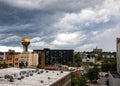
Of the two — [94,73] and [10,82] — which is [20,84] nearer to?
[10,82]

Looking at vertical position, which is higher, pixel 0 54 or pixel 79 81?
pixel 0 54

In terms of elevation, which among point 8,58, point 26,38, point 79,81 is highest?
point 26,38

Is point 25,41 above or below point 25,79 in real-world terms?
above

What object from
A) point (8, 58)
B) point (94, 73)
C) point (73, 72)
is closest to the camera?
point (73, 72)

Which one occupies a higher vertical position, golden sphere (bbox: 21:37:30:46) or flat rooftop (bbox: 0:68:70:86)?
golden sphere (bbox: 21:37:30:46)

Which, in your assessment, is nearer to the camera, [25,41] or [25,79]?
[25,79]

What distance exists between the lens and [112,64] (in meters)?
188

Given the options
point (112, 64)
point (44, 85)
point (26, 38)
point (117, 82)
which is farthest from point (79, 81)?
point (112, 64)

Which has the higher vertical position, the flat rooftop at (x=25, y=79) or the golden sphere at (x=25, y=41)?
the golden sphere at (x=25, y=41)

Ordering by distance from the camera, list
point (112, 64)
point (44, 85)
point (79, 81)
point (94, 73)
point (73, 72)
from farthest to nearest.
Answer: point (112, 64) < point (94, 73) < point (73, 72) < point (79, 81) < point (44, 85)

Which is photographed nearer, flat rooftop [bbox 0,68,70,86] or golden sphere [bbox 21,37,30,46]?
flat rooftop [bbox 0,68,70,86]

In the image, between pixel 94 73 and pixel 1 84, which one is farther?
pixel 94 73

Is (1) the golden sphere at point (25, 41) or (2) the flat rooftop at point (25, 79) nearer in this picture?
(2) the flat rooftop at point (25, 79)

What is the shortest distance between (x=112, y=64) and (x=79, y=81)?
91.0m
